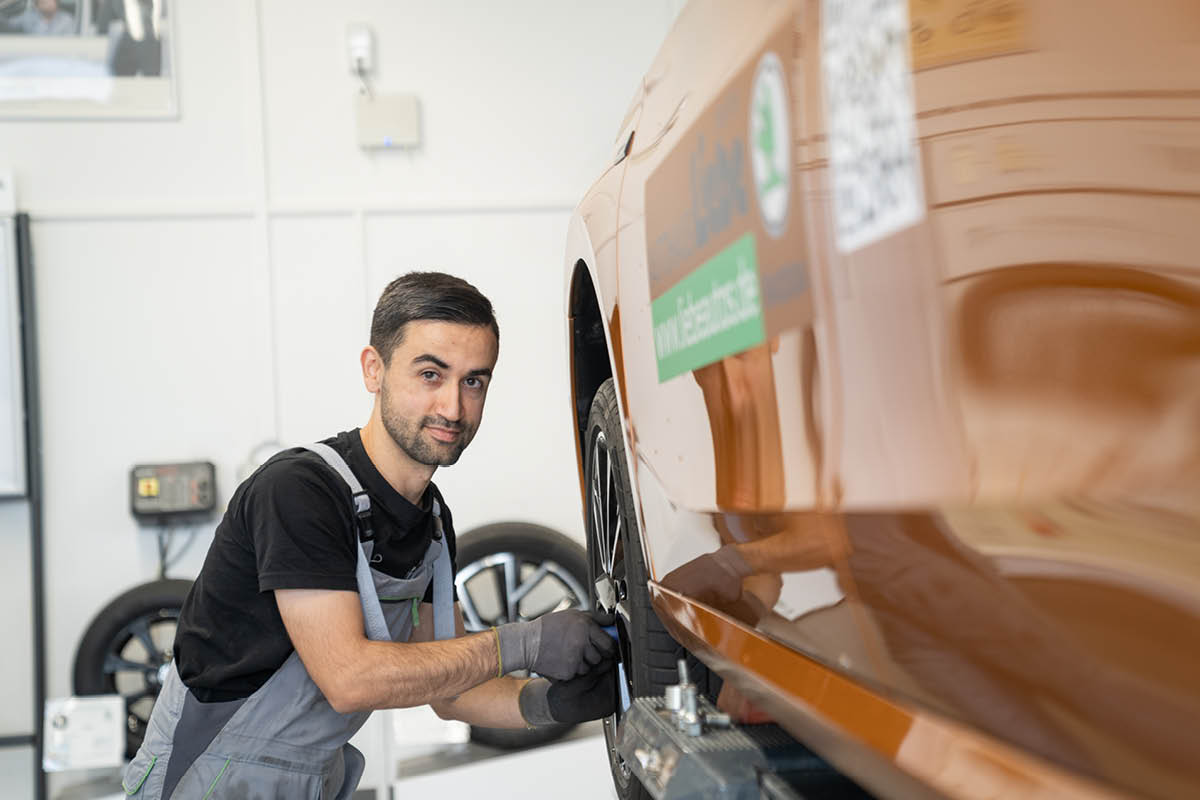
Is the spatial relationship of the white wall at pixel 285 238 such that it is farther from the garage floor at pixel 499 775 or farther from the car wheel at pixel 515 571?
the garage floor at pixel 499 775

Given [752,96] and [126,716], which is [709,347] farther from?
[126,716]

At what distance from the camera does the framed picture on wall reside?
3.84 m

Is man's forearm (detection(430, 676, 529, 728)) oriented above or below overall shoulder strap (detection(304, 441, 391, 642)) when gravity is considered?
below

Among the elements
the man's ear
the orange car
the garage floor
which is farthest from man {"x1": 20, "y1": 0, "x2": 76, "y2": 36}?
the orange car

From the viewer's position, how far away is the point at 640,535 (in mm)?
1484

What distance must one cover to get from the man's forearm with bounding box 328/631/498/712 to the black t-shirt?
0.12 meters

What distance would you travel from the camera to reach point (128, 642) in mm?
3615

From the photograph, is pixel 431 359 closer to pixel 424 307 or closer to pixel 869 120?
pixel 424 307

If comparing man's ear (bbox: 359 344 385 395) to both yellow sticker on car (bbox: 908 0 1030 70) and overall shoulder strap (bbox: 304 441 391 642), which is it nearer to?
overall shoulder strap (bbox: 304 441 391 642)

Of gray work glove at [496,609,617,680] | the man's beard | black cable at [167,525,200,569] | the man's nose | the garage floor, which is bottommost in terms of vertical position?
the garage floor

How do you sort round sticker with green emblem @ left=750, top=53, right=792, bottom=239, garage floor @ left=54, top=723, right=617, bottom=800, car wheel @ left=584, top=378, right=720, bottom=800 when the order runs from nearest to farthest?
1. round sticker with green emblem @ left=750, top=53, right=792, bottom=239
2. car wheel @ left=584, top=378, right=720, bottom=800
3. garage floor @ left=54, top=723, right=617, bottom=800

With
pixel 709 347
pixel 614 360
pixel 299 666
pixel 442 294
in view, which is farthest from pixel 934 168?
pixel 299 666

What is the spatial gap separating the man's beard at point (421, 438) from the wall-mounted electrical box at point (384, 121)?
223 centimetres

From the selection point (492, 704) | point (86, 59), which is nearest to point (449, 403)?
point (492, 704)
